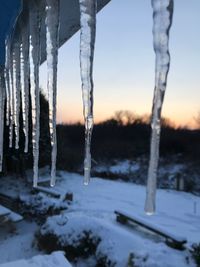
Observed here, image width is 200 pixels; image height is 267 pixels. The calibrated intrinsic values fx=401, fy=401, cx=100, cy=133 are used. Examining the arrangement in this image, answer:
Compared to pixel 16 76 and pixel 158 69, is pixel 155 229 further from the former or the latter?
pixel 158 69

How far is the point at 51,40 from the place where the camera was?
3.97 ft

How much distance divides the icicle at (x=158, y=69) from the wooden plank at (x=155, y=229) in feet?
21.2

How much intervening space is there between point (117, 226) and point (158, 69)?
8245 millimetres

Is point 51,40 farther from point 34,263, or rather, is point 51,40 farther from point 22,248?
point 22,248

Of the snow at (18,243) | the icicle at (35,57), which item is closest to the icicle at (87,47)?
the icicle at (35,57)

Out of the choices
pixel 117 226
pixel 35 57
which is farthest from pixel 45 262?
pixel 117 226

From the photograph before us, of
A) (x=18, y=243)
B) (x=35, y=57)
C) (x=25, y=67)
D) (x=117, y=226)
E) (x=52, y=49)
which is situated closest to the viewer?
(x=52, y=49)

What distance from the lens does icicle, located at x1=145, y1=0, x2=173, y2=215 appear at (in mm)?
725

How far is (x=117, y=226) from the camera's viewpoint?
343 inches

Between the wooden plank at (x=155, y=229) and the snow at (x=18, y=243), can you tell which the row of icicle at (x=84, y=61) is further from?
the snow at (x=18, y=243)

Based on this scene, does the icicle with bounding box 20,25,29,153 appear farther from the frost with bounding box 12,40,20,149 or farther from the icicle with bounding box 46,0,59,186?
the icicle with bounding box 46,0,59,186

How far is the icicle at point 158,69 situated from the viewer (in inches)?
28.5

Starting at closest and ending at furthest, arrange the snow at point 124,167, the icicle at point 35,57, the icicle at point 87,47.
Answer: the icicle at point 87,47 → the icicle at point 35,57 → the snow at point 124,167

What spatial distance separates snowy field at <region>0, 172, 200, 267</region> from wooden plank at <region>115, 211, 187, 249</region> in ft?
0.55
